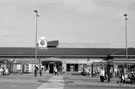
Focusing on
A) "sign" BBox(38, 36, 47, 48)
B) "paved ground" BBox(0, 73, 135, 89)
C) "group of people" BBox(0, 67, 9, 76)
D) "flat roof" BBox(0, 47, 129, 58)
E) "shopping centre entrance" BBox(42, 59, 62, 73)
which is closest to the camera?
"paved ground" BBox(0, 73, 135, 89)

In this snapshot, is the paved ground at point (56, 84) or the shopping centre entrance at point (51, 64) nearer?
the paved ground at point (56, 84)

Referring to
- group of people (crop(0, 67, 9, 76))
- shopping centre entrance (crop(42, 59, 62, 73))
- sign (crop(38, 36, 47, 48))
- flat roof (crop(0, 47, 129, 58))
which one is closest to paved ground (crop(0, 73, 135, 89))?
group of people (crop(0, 67, 9, 76))

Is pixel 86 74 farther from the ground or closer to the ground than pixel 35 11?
closer to the ground

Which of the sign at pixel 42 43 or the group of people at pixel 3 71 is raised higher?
the sign at pixel 42 43

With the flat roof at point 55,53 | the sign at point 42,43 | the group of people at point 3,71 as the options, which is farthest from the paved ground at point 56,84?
the sign at point 42,43

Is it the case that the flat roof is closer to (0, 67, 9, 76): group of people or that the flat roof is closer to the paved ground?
(0, 67, 9, 76): group of people

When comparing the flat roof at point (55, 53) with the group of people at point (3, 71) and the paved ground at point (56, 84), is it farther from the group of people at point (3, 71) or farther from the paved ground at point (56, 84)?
the paved ground at point (56, 84)

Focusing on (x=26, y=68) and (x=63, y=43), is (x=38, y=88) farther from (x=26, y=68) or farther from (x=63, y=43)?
(x=63, y=43)

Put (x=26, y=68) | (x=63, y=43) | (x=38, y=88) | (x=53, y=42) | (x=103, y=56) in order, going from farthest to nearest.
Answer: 1. (x=53, y=42)
2. (x=63, y=43)
3. (x=103, y=56)
4. (x=26, y=68)
5. (x=38, y=88)

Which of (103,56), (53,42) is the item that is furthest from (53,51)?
(53,42)

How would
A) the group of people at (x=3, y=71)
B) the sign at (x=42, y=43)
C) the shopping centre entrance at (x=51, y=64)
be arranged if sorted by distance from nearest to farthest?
the group of people at (x=3, y=71)
the shopping centre entrance at (x=51, y=64)
the sign at (x=42, y=43)

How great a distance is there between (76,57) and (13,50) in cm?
1782

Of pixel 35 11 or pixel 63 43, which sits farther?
pixel 63 43

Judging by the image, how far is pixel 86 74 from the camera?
5381cm
